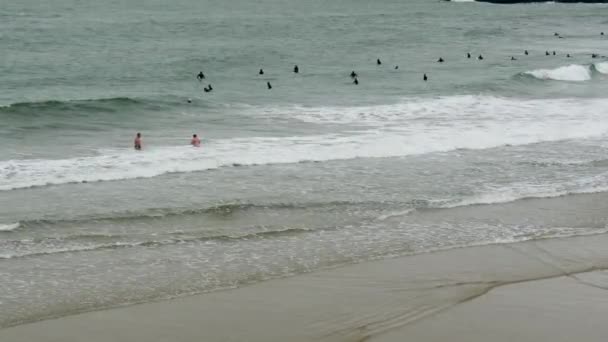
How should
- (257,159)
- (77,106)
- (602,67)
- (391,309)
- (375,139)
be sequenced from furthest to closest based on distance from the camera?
(602,67) < (77,106) < (375,139) < (257,159) < (391,309)

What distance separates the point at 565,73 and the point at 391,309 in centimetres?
3690

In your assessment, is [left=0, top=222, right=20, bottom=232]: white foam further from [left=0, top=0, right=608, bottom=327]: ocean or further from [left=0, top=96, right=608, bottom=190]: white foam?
[left=0, top=96, right=608, bottom=190]: white foam

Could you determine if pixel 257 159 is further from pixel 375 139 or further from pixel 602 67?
pixel 602 67

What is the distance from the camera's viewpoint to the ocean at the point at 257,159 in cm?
1509

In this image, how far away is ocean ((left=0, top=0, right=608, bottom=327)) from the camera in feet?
49.5

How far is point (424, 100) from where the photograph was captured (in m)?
36.9

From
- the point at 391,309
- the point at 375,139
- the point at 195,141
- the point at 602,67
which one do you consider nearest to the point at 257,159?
the point at 195,141

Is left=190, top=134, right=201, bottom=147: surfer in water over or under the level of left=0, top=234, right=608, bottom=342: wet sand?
over

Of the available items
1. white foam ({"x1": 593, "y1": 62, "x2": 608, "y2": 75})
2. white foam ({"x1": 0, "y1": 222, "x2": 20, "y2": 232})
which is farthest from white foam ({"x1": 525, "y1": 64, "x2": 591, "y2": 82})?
white foam ({"x1": 0, "y1": 222, "x2": 20, "y2": 232})

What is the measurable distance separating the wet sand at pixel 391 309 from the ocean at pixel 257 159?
65cm

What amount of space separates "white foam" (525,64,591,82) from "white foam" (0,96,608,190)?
27.9ft

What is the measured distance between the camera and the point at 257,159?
23.8 meters

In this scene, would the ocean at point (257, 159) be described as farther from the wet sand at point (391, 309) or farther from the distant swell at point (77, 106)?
the wet sand at point (391, 309)

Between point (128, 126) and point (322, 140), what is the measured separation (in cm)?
769
